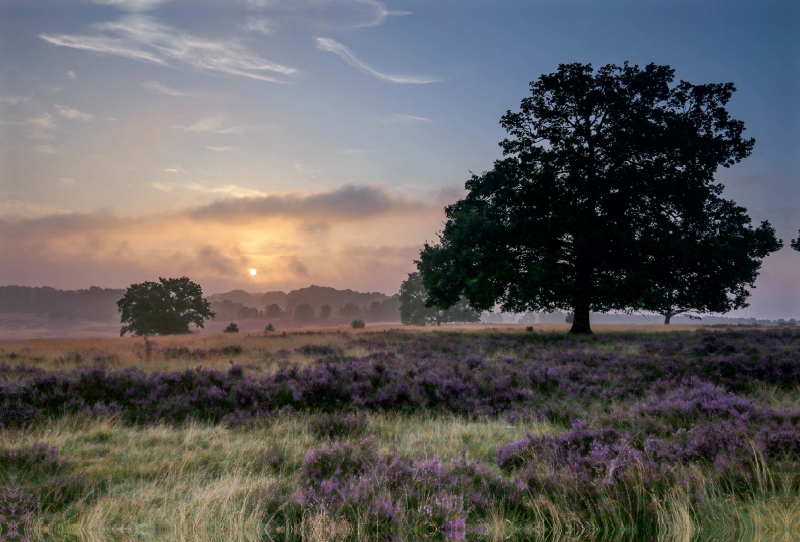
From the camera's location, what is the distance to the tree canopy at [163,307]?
5044 centimetres

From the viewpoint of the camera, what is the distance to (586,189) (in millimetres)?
24547

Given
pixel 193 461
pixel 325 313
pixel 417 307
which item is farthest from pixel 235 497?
pixel 325 313

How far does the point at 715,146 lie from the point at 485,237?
13.9 metres

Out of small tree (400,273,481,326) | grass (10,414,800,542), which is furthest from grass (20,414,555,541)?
small tree (400,273,481,326)

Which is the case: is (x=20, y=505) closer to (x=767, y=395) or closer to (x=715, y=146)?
(x=767, y=395)

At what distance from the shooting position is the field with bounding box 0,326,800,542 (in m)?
→ 3.63

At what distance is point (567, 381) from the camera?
10.6 meters

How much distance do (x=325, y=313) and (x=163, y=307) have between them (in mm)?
96353

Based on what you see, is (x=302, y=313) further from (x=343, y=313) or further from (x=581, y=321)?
(x=581, y=321)

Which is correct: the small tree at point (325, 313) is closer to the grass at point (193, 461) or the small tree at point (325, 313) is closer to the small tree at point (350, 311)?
the small tree at point (350, 311)

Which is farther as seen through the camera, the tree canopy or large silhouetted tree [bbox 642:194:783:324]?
the tree canopy

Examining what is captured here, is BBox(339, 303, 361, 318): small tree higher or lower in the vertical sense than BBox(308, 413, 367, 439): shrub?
lower

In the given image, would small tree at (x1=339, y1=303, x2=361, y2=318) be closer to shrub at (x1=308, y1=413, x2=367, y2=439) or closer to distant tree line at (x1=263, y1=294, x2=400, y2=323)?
distant tree line at (x1=263, y1=294, x2=400, y2=323)

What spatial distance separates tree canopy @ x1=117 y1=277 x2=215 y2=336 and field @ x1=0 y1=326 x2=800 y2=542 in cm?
4412
